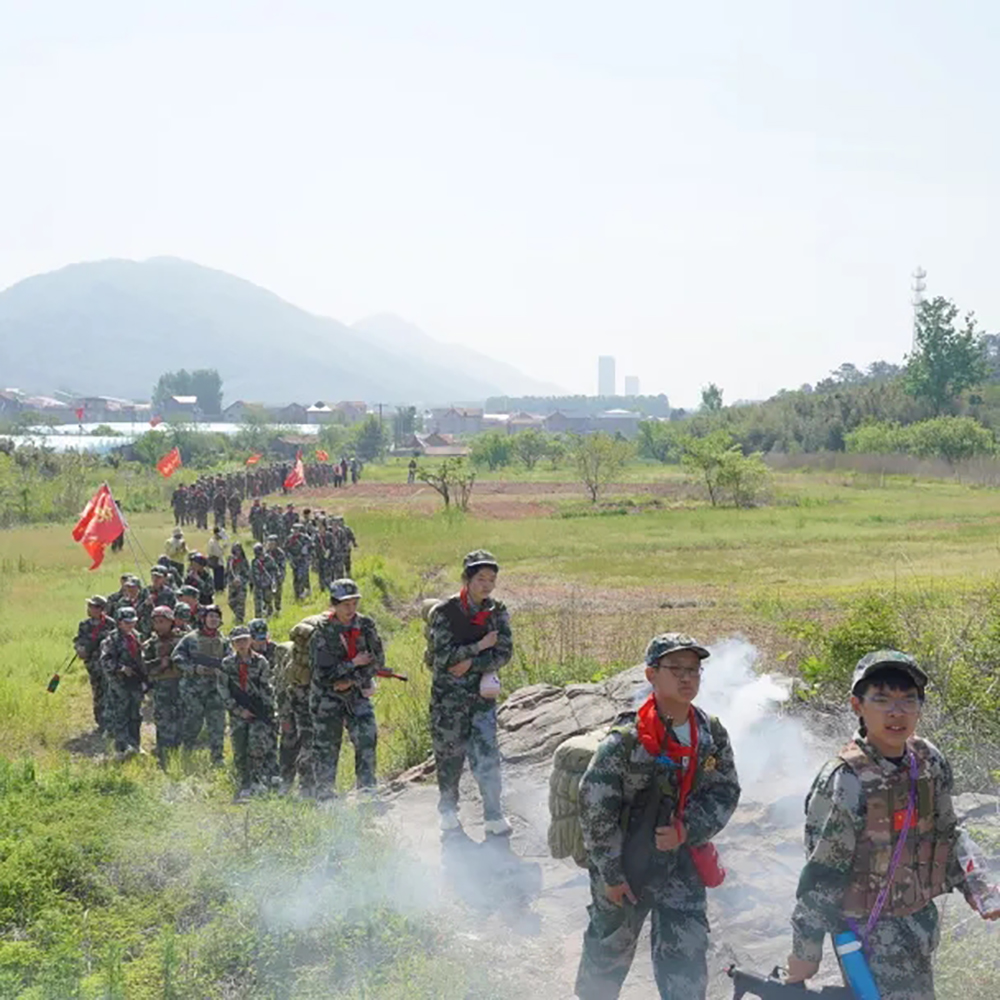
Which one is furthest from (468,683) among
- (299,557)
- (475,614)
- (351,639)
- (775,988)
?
(299,557)

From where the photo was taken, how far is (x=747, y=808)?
6.57m

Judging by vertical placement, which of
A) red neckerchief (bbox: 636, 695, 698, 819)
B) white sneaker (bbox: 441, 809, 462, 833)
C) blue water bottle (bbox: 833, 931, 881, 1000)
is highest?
red neckerchief (bbox: 636, 695, 698, 819)

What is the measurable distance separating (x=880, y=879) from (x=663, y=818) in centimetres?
77

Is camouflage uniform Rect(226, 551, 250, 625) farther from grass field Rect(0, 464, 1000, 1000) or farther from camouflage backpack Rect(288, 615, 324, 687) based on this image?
camouflage backpack Rect(288, 615, 324, 687)

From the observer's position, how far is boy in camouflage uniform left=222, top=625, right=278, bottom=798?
826cm

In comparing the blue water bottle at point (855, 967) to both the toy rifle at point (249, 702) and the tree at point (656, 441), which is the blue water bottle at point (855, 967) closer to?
the toy rifle at point (249, 702)

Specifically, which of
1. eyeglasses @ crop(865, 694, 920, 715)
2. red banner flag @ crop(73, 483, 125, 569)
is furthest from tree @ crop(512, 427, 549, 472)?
eyeglasses @ crop(865, 694, 920, 715)

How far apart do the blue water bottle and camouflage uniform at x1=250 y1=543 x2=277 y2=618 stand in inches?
613

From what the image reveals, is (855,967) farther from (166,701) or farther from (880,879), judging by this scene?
(166,701)

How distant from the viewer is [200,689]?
9531mm

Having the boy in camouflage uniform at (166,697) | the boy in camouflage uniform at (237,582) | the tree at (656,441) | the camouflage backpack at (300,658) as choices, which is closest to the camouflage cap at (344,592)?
the camouflage backpack at (300,658)

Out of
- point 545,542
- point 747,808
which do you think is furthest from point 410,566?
point 747,808

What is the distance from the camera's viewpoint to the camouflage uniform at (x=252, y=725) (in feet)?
27.1

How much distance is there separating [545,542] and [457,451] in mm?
85809
